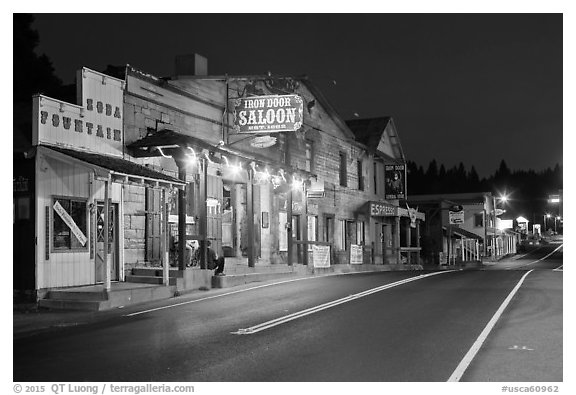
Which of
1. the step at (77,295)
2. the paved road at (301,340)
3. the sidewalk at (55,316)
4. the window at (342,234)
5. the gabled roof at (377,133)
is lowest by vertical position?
the sidewalk at (55,316)

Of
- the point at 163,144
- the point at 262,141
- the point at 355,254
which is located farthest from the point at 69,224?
the point at 355,254

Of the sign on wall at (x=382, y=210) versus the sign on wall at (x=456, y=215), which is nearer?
the sign on wall at (x=382, y=210)

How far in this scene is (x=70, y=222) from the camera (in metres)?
16.4

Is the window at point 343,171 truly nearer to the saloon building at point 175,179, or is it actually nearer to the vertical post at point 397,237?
the saloon building at point 175,179

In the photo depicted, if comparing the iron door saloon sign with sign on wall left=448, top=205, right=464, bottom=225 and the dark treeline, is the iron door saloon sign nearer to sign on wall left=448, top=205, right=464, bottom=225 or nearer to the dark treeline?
sign on wall left=448, top=205, right=464, bottom=225

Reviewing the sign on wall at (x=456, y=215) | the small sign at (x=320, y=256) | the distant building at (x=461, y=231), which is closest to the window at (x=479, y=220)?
the distant building at (x=461, y=231)

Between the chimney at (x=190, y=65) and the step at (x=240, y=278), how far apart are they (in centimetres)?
780

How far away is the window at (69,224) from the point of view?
1598 centimetres

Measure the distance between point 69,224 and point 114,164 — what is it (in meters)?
1.92

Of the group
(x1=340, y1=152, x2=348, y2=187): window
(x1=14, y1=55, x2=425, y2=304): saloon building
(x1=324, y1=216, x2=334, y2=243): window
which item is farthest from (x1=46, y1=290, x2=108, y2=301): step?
(x1=340, y1=152, x2=348, y2=187): window

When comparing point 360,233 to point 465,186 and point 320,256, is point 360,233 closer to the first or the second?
point 320,256

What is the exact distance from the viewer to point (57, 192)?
15.9 m

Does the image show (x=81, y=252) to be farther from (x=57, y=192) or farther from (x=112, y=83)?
(x=112, y=83)
